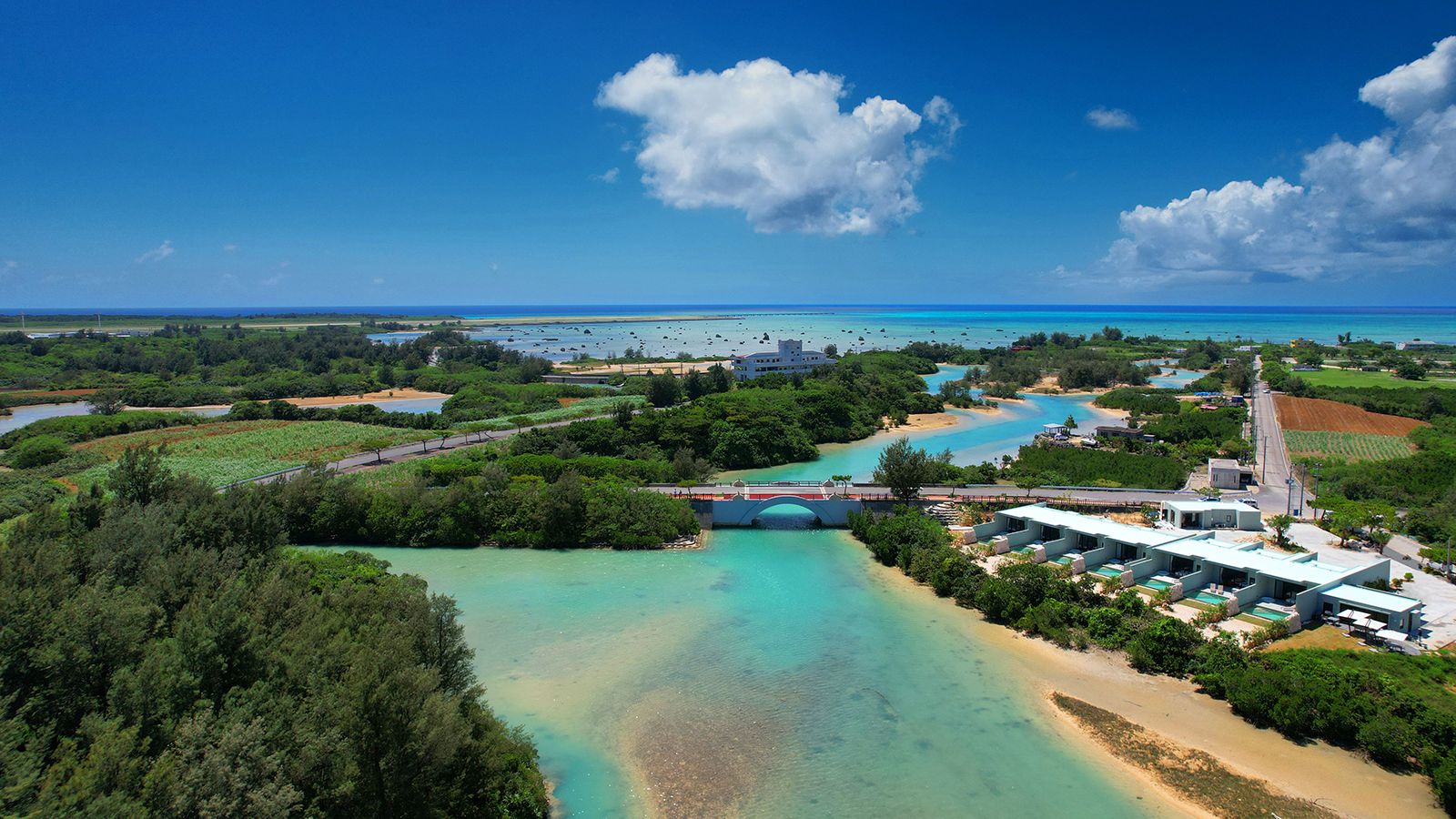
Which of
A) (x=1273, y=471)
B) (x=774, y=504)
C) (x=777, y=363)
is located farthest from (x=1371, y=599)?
(x=777, y=363)

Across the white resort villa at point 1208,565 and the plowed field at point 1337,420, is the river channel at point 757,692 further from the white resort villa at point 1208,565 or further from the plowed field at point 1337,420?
the plowed field at point 1337,420

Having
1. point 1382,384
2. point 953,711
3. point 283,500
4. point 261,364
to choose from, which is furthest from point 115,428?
point 1382,384

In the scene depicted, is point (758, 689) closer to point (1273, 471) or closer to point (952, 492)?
point (952, 492)

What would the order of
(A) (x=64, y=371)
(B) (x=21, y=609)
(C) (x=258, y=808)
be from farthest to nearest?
1. (A) (x=64, y=371)
2. (B) (x=21, y=609)
3. (C) (x=258, y=808)

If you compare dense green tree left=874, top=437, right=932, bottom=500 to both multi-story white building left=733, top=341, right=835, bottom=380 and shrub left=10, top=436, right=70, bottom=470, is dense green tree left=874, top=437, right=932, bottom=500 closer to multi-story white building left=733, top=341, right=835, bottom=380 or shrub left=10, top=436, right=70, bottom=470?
multi-story white building left=733, top=341, right=835, bottom=380

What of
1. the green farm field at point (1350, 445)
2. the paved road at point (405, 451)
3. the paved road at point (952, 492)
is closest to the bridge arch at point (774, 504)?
the paved road at point (952, 492)

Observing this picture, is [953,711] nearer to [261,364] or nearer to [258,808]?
[258,808]
